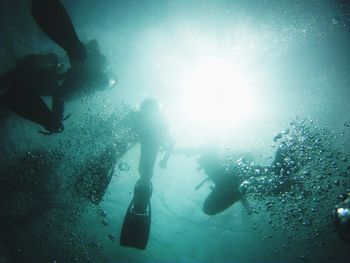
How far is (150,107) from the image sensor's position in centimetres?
547

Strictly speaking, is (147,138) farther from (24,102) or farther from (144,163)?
(24,102)

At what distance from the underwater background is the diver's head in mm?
582

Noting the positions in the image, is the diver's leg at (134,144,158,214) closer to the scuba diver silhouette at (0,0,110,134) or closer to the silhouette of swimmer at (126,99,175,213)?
the silhouette of swimmer at (126,99,175,213)

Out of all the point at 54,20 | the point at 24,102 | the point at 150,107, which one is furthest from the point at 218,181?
the point at 54,20

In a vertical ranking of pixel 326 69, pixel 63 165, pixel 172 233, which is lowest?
pixel 172 233

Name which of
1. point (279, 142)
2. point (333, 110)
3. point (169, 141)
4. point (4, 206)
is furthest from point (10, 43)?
point (4, 206)

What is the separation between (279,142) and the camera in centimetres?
918

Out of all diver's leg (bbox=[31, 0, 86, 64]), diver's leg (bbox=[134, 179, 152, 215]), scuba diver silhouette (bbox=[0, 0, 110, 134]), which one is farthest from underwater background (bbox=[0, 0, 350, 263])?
diver's leg (bbox=[31, 0, 86, 64])

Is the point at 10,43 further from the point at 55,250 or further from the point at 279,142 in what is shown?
the point at 55,250

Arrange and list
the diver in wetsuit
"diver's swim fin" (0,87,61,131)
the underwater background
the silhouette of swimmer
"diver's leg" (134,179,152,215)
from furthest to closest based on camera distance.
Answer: the diver in wetsuit < the underwater background < "diver's leg" (134,179,152,215) < the silhouette of swimmer < "diver's swim fin" (0,87,61,131)

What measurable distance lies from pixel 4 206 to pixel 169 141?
17.3 metres

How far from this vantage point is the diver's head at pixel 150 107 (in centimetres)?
545

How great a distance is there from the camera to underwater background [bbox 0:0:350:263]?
700 cm

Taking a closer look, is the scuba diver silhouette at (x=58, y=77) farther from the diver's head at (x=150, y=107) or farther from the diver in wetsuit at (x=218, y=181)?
the diver in wetsuit at (x=218, y=181)
